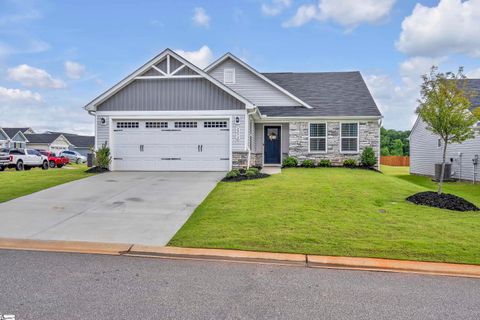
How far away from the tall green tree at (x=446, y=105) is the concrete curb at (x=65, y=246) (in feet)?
28.0

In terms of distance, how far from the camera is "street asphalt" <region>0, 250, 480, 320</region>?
351 centimetres

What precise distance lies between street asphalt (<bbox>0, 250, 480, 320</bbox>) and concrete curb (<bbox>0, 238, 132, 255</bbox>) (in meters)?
0.47

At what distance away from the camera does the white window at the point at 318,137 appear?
63.7 feet

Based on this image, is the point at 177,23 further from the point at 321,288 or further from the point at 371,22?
the point at 321,288

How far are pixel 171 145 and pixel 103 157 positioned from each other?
2991mm

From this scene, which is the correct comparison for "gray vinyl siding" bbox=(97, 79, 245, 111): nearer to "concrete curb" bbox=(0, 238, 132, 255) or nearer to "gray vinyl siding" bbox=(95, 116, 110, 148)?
"gray vinyl siding" bbox=(95, 116, 110, 148)

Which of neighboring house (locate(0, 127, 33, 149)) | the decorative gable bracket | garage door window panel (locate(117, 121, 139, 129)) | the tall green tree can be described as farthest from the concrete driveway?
neighboring house (locate(0, 127, 33, 149))

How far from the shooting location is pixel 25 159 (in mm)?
24844

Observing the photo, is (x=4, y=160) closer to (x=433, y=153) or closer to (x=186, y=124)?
(x=186, y=124)

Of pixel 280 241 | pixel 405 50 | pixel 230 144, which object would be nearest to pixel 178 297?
pixel 280 241

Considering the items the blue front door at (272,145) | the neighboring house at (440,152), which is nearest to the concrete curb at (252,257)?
the neighboring house at (440,152)

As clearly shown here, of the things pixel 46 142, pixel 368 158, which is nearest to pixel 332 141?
pixel 368 158

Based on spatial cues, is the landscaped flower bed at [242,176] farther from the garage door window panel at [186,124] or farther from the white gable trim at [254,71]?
the white gable trim at [254,71]

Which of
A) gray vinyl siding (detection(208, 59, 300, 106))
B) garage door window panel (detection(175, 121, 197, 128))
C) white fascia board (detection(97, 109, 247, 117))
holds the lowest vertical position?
garage door window panel (detection(175, 121, 197, 128))
